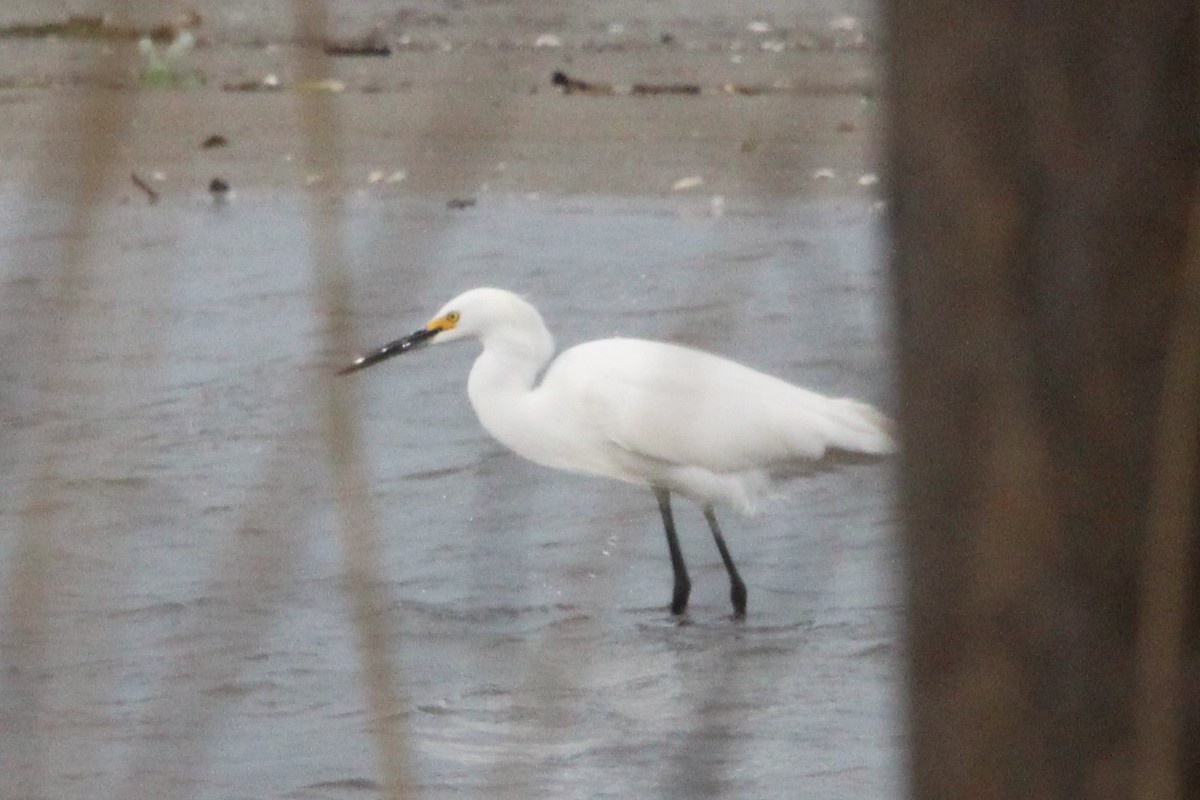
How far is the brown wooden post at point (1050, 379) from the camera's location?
1.09 m

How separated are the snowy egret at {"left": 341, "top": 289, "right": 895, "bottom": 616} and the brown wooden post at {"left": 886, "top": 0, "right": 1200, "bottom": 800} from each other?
422 centimetres

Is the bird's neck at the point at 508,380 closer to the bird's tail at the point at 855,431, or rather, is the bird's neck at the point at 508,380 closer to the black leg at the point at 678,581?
the black leg at the point at 678,581

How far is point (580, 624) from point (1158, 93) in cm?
330

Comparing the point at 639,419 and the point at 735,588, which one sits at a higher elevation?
the point at 639,419

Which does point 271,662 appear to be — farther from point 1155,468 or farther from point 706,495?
point 1155,468

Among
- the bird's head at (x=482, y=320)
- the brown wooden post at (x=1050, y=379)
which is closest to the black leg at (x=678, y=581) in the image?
the bird's head at (x=482, y=320)

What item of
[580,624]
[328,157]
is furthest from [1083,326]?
[580,624]

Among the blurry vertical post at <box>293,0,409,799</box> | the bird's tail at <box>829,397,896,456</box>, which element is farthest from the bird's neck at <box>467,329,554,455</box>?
the blurry vertical post at <box>293,0,409,799</box>

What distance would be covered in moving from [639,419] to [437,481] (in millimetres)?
1344

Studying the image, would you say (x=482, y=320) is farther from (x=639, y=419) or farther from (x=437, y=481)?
(x=437, y=481)

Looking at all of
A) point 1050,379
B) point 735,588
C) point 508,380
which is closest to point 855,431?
point 735,588

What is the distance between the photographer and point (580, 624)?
14.2 feet

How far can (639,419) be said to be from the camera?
18.0 ft

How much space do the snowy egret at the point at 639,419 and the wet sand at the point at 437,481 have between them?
221 mm
